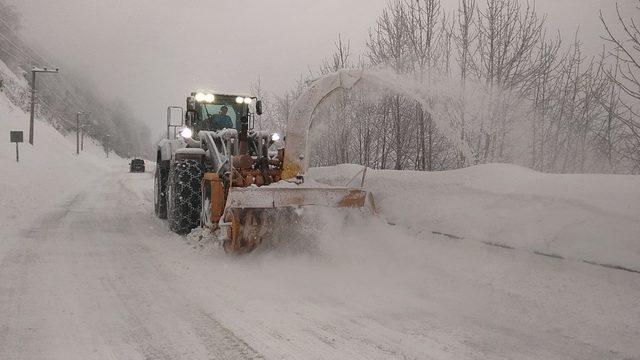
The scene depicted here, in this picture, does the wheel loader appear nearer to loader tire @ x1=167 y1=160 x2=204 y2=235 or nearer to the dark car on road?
loader tire @ x1=167 y1=160 x2=204 y2=235

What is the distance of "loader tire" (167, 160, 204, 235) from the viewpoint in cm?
725

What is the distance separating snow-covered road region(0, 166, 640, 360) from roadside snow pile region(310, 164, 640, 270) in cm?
17

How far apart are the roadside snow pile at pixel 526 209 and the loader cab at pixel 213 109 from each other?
2.94m

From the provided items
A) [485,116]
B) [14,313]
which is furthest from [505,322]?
[485,116]

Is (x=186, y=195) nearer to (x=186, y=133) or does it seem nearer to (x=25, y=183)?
(x=186, y=133)

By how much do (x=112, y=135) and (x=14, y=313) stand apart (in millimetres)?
99041

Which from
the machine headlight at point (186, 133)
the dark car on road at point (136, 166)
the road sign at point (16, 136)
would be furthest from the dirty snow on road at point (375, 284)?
the dark car on road at point (136, 166)

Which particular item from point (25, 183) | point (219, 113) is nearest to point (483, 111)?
point (219, 113)

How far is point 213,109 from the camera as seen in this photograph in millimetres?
8742

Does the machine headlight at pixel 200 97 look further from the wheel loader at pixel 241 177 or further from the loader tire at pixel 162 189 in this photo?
the loader tire at pixel 162 189

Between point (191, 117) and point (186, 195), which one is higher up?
point (191, 117)

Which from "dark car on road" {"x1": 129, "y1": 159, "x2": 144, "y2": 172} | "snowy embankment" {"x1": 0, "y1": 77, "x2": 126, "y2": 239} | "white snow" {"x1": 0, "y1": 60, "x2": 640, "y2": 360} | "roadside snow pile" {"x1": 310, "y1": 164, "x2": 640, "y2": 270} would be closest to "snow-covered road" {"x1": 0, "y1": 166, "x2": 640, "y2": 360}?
"white snow" {"x1": 0, "y1": 60, "x2": 640, "y2": 360}

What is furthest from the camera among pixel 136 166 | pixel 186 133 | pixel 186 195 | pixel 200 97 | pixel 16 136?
pixel 136 166

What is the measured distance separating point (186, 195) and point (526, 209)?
15.4 ft
